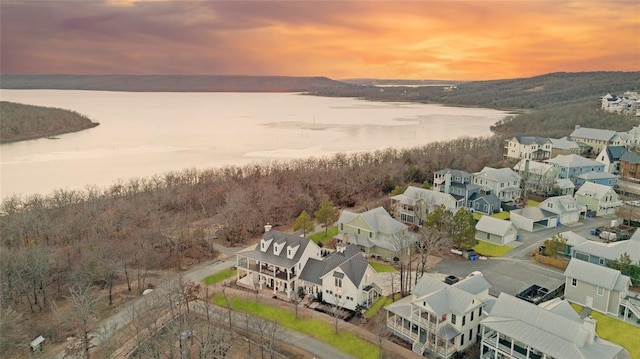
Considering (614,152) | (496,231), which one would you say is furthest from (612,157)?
(496,231)

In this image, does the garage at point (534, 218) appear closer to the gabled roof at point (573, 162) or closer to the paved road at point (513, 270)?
the paved road at point (513, 270)

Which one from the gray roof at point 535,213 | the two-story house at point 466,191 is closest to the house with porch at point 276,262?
the two-story house at point 466,191

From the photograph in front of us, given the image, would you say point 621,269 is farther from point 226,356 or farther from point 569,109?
point 569,109

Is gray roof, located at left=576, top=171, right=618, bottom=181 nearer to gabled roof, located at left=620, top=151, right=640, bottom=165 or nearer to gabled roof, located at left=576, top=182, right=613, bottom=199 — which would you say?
gabled roof, located at left=620, top=151, right=640, bottom=165

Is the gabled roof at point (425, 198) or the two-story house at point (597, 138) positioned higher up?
the two-story house at point (597, 138)

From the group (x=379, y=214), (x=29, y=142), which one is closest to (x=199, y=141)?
(x=29, y=142)

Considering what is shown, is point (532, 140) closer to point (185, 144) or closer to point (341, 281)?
point (341, 281)
